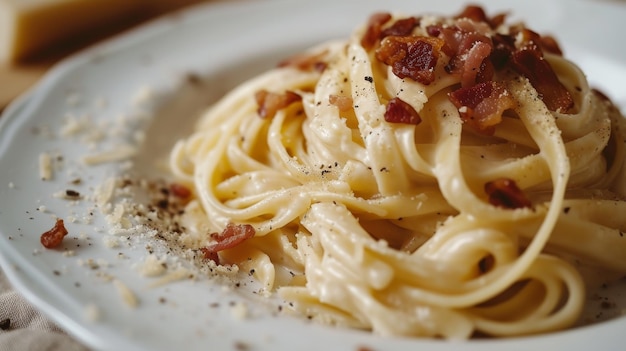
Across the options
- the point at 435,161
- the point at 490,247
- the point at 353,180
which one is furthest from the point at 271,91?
the point at 490,247

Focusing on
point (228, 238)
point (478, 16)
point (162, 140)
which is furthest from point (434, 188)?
point (162, 140)

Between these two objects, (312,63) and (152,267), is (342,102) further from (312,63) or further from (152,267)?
(152,267)

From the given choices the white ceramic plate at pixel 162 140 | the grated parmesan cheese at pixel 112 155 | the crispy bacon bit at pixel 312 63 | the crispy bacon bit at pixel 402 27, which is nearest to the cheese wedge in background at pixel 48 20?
the white ceramic plate at pixel 162 140

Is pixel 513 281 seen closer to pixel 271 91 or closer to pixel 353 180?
pixel 353 180

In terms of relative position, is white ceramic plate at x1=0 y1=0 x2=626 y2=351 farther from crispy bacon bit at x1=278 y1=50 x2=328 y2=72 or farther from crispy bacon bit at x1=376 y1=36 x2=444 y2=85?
crispy bacon bit at x1=376 y1=36 x2=444 y2=85

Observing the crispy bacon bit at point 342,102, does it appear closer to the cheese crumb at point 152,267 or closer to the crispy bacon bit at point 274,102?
the crispy bacon bit at point 274,102

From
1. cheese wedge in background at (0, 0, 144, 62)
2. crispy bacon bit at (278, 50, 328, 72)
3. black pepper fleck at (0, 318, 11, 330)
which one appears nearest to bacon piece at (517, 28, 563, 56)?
crispy bacon bit at (278, 50, 328, 72)
